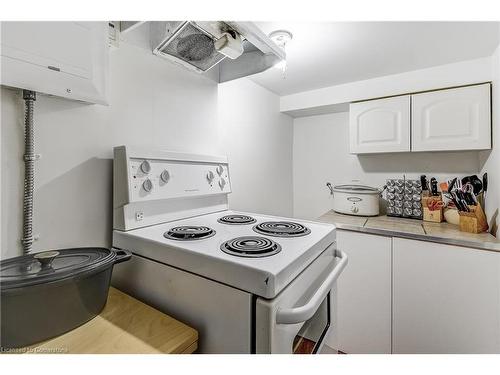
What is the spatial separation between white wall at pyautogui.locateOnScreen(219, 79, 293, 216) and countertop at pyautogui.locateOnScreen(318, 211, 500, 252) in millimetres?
514

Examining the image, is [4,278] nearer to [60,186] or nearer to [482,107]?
[60,186]

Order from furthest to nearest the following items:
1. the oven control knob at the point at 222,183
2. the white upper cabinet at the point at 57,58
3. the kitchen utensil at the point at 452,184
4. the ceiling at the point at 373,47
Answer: the kitchen utensil at the point at 452,184 < the oven control knob at the point at 222,183 < the ceiling at the point at 373,47 < the white upper cabinet at the point at 57,58

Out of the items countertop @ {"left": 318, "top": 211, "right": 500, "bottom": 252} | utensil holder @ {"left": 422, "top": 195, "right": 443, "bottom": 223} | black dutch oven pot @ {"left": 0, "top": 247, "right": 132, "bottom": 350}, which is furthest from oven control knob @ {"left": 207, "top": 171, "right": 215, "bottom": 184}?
utensil holder @ {"left": 422, "top": 195, "right": 443, "bottom": 223}

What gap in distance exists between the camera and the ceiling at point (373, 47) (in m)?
1.12

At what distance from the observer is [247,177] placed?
1.68 metres

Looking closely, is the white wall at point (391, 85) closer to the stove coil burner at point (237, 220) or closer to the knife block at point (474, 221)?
the knife block at point (474, 221)

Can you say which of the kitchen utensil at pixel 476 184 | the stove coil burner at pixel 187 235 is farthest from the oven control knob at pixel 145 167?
the kitchen utensil at pixel 476 184

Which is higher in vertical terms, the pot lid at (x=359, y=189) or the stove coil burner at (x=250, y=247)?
the pot lid at (x=359, y=189)

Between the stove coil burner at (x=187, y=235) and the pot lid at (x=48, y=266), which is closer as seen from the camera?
the pot lid at (x=48, y=266)

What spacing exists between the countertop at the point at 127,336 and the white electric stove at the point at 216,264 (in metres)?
0.04

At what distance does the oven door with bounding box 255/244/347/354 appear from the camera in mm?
497

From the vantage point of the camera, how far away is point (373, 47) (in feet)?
4.35

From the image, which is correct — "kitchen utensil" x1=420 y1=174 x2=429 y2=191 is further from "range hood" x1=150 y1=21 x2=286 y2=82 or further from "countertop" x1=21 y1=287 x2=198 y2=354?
"countertop" x1=21 y1=287 x2=198 y2=354
